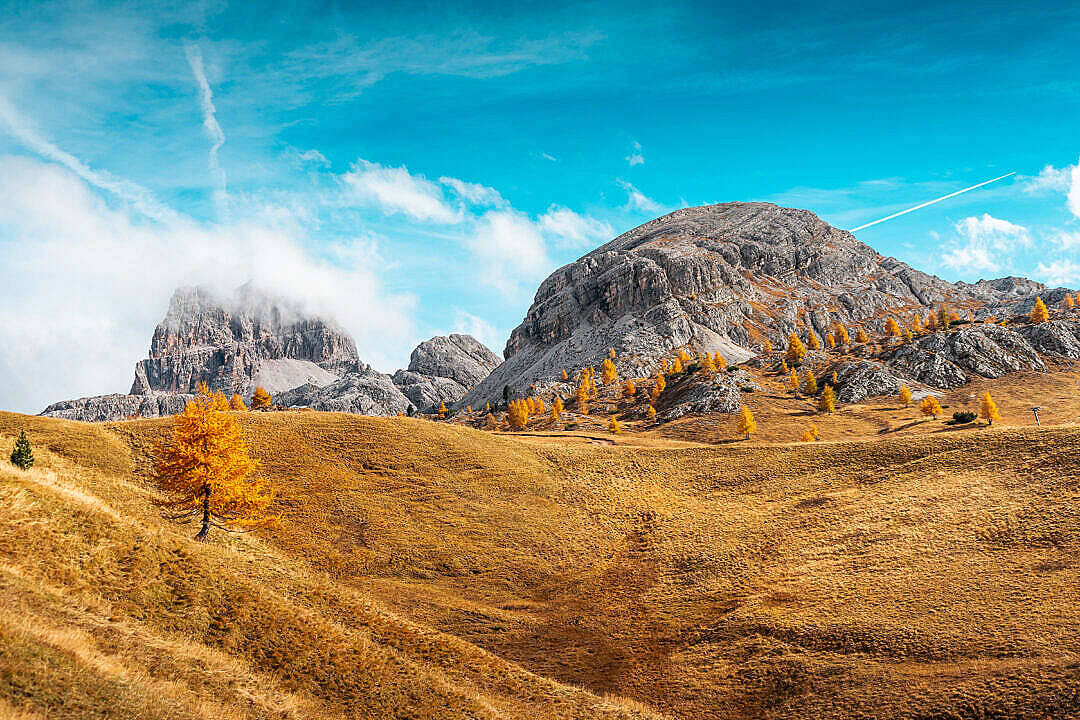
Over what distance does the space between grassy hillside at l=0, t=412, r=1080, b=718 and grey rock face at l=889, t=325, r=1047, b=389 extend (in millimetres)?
87434

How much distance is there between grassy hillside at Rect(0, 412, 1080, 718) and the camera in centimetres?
1981

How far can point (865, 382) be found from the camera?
450ft

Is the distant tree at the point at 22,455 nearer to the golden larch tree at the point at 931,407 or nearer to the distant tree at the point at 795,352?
the golden larch tree at the point at 931,407

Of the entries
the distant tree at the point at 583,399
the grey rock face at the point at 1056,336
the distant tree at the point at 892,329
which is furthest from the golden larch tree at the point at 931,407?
the distant tree at the point at 583,399

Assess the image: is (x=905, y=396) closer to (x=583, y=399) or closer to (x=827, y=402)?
(x=827, y=402)

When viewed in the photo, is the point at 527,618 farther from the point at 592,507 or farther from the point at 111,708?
the point at 111,708

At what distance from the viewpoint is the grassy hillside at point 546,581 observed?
19.8 metres

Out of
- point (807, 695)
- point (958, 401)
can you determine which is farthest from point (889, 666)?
point (958, 401)

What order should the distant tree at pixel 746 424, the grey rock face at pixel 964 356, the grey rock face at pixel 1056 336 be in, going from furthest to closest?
the grey rock face at pixel 1056 336, the grey rock face at pixel 964 356, the distant tree at pixel 746 424

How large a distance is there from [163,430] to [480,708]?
51146 millimetres

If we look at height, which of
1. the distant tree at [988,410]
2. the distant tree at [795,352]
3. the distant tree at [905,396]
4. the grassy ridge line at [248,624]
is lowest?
the grassy ridge line at [248,624]

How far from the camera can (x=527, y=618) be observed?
4031 centimetres

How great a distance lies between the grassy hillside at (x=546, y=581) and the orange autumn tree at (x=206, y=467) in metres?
2.46

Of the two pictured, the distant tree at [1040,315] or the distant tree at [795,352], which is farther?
the distant tree at [795,352]
